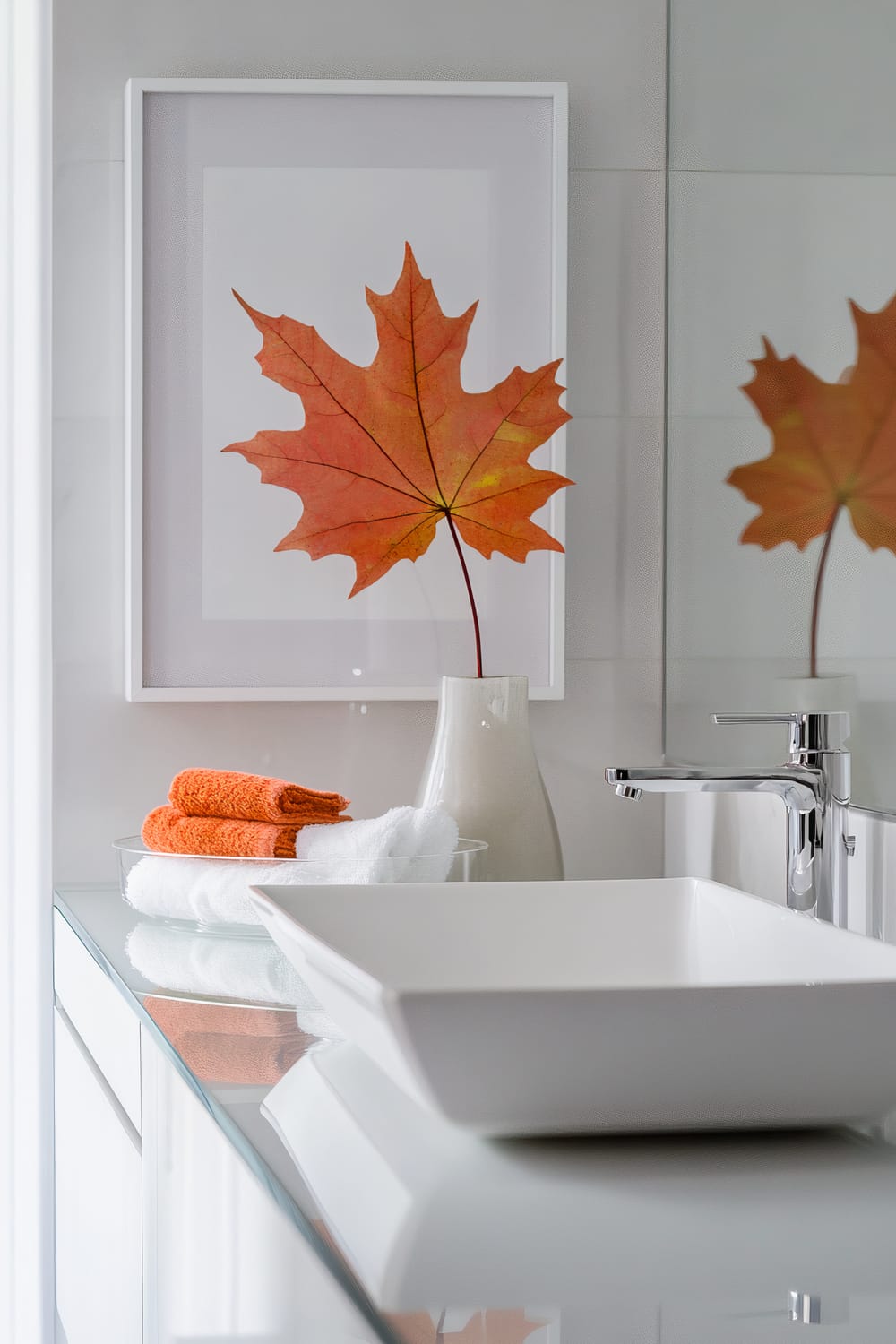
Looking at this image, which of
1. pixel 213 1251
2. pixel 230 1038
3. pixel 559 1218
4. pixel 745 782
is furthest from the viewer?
pixel 745 782

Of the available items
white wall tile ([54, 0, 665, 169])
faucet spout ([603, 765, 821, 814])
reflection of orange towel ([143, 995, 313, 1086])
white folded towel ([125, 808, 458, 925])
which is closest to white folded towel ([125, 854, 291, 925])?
white folded towel ([125, 808, 458, 925])

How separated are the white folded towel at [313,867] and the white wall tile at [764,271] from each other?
0.48 meters

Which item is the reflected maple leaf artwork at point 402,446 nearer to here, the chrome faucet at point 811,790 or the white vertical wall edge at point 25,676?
the white vertical wall edge at point 25,676

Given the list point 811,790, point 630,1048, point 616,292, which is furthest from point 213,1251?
point 616,292

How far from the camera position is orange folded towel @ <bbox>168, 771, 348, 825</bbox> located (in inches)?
43.9

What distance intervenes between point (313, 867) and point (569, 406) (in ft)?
2.02

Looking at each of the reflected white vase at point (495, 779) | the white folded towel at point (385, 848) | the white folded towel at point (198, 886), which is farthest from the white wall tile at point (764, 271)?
the white folded towel at point (198, 886)

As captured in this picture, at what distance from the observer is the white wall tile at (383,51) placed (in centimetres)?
140

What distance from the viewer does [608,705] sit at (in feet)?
4.82

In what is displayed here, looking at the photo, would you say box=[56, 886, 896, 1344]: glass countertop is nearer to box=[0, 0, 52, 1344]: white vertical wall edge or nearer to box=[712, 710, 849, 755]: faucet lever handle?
box=[712, 710, 849, 755]: faucet lever handle

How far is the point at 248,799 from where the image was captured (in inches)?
44.3

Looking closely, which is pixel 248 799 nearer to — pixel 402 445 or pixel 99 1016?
pixel 99 1016

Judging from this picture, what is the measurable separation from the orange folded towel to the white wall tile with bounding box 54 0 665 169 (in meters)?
0.67

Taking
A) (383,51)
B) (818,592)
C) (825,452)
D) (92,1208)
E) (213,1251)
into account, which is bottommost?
(92,1208)
